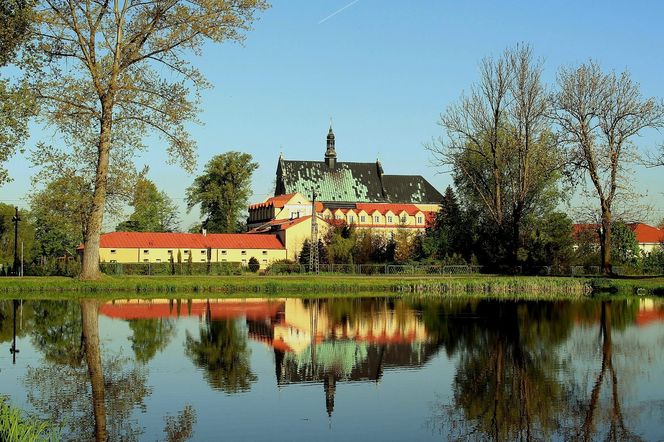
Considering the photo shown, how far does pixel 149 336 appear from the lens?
78.3 ft

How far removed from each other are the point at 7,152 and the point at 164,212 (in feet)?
285

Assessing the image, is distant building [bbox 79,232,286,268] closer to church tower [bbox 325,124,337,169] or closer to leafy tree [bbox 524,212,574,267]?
leafy tree [bbox 524,212,574,267]

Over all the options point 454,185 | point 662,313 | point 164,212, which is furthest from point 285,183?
point 662,313

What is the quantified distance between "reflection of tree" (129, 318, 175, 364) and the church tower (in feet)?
278

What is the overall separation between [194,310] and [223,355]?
13.9 m

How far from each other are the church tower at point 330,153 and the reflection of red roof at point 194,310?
247 ft

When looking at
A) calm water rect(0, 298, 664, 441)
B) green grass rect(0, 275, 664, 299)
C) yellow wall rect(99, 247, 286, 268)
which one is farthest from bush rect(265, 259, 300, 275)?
calm water rect(0, 298, 664, 441)

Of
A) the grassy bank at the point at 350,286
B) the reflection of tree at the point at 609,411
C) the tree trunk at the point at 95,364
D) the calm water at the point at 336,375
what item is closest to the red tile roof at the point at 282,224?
the grassy bank at the point at 350,286

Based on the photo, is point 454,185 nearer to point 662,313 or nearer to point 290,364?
point 662,313

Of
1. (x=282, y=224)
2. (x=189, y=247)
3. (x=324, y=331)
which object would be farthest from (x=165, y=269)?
(x=324, y=331)

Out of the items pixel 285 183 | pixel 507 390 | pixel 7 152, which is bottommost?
pixel 507 390

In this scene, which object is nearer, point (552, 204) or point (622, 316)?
point (622, 316)

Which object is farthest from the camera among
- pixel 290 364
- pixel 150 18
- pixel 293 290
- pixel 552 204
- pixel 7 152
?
pixel 552 204

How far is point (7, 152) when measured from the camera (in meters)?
23.4
